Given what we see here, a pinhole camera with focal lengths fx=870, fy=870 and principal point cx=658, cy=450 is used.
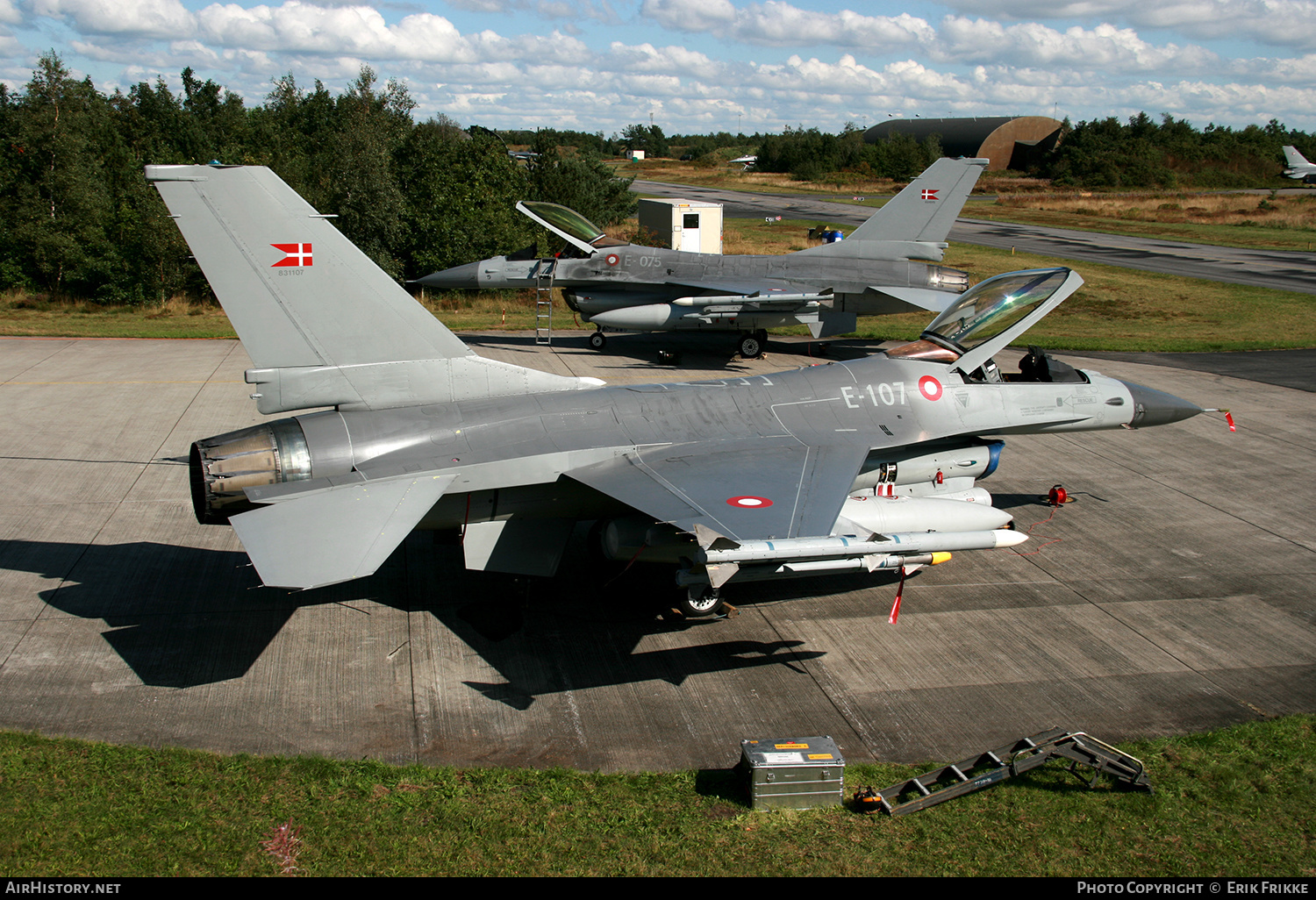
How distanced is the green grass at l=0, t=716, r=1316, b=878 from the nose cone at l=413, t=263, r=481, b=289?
1824 cm

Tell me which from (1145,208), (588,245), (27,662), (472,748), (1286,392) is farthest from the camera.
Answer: (1145,208)

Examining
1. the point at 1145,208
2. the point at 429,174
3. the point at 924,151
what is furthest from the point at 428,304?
the point at 924,151

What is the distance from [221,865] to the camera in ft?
19.3

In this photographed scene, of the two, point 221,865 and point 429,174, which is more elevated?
point 429,174

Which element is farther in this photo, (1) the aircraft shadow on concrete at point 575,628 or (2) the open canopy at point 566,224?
(2) the open canopy at point 566,224

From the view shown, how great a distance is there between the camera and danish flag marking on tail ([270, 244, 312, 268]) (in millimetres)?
8961

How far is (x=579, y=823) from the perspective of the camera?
6.51 meters

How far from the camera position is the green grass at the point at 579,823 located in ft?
19.8

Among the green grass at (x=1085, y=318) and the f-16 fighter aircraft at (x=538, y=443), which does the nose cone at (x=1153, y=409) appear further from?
the green grass at (x=1085, y=318)

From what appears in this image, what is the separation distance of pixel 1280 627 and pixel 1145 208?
6784 centimetres

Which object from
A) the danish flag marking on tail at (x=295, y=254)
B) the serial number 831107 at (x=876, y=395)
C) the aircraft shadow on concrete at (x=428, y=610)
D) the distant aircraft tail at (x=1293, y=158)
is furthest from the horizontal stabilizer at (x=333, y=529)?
the distant aircraft tail at (x=1293, y=158)

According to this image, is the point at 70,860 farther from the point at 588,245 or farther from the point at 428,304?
the point at 428,304

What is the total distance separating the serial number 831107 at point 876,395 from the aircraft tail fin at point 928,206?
12440mm
